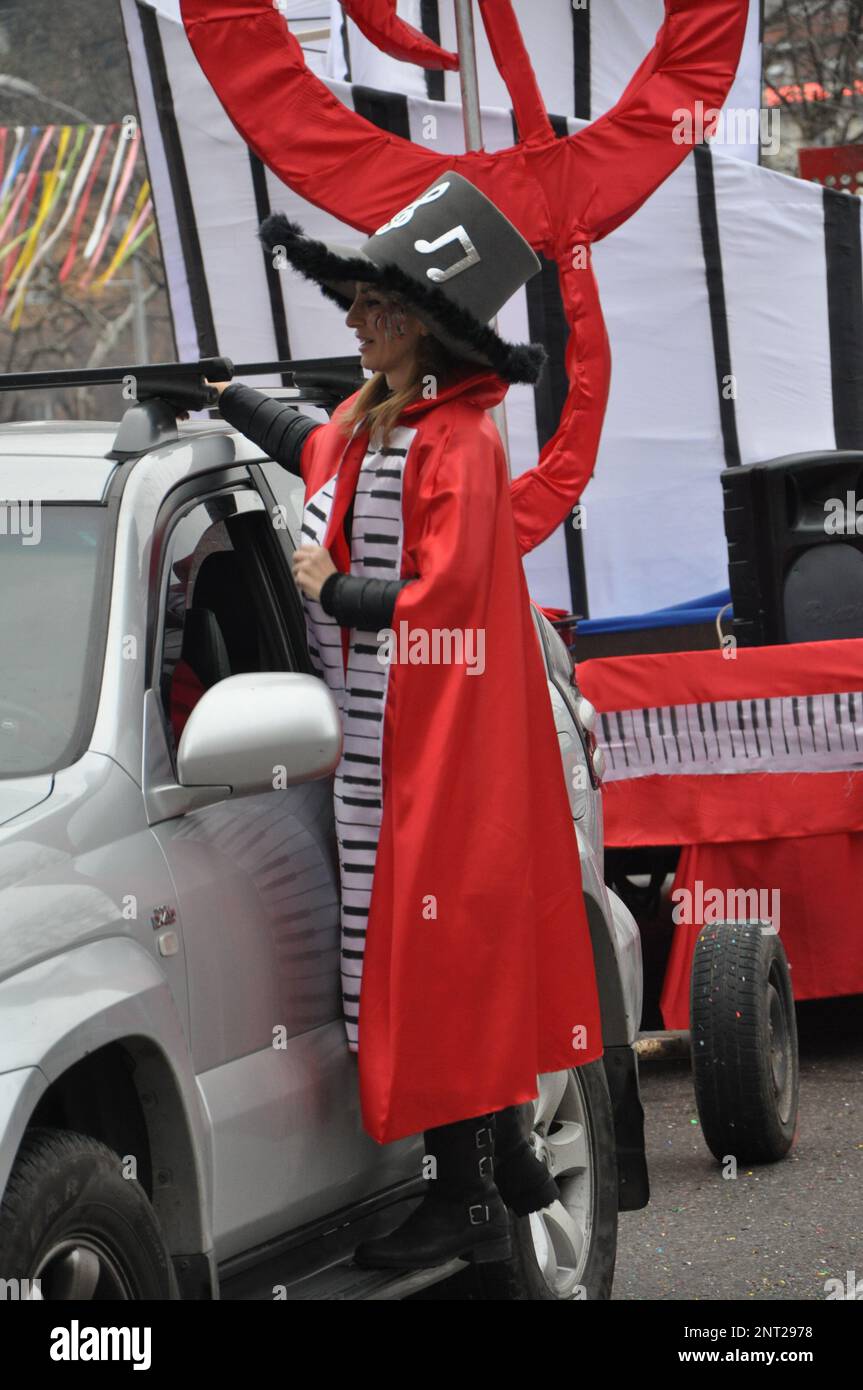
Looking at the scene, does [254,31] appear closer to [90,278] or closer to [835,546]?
[835,546]

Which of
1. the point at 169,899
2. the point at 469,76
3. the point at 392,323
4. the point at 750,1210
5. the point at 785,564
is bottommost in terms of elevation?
the point at 750,1210

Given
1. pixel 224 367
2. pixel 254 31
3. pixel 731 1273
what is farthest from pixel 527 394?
pixel 224 367

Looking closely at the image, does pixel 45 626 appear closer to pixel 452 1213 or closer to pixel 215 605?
pixel 215 605

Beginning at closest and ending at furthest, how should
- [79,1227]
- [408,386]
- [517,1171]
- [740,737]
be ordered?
[79,1227] < [408,386] < [517,1171] < [740,737]

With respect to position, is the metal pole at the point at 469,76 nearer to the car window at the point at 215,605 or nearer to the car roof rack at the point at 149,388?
A: the car window at the point at 215,605

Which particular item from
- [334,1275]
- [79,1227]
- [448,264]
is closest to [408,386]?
[448,264]

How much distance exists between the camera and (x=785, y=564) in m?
7.95

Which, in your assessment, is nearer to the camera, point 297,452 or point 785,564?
point 297,452

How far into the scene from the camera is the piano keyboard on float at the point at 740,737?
7.16 meters

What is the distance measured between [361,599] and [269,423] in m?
0.62

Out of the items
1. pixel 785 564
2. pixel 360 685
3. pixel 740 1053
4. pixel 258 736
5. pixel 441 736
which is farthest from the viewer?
pixel 785 564

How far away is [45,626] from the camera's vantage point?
340 centimetres

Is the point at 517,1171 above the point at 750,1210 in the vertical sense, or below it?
above

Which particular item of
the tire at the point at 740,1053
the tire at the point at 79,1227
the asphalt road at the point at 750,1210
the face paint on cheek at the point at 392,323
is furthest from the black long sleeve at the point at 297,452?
the tire at the point at 740,1053
